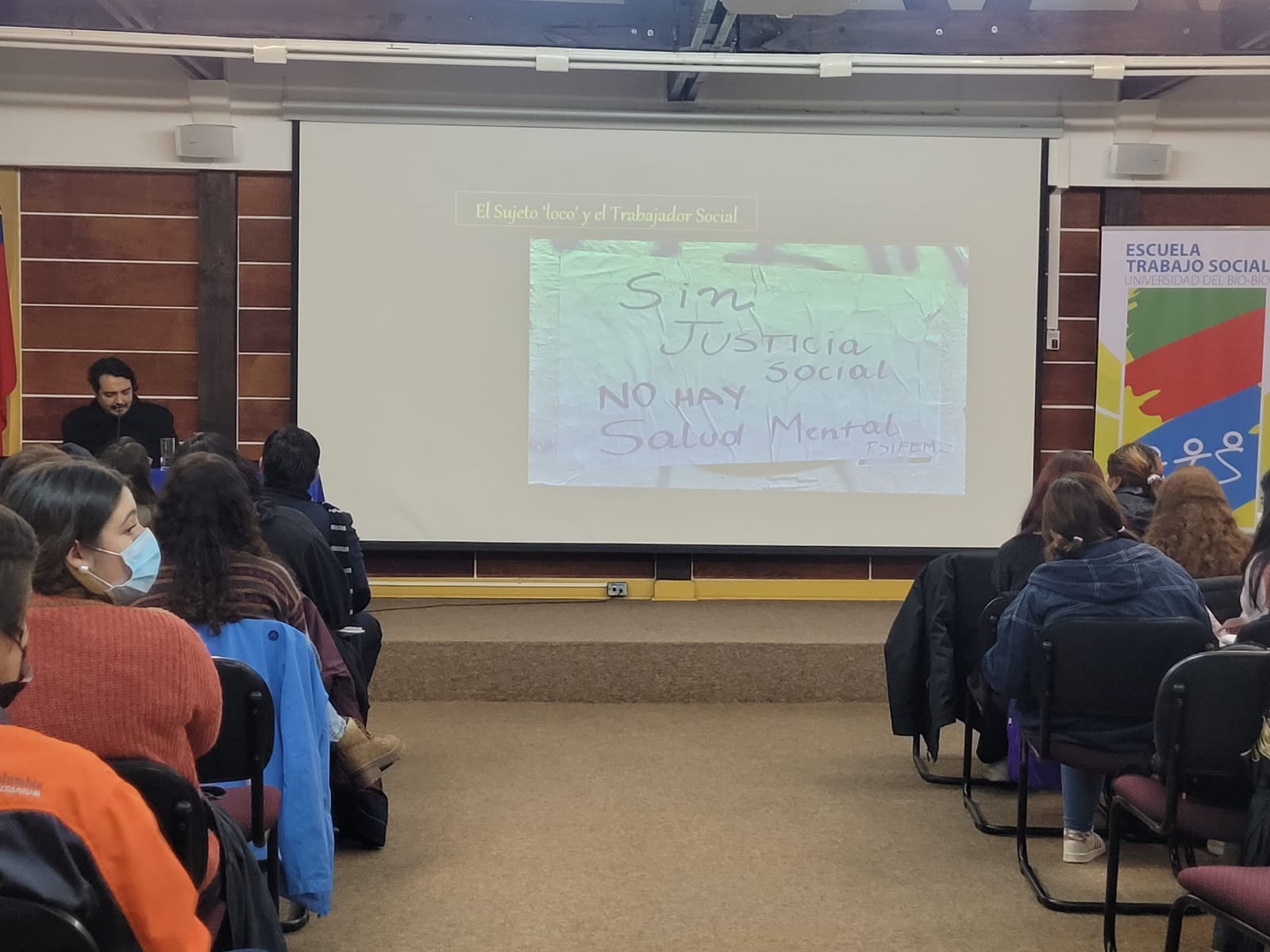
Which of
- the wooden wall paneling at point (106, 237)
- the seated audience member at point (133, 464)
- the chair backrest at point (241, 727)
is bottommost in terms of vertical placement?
the chair backrest at point (241, 727)

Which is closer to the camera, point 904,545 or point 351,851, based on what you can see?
point 351,851

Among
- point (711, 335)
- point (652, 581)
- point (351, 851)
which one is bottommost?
point (351, 851)

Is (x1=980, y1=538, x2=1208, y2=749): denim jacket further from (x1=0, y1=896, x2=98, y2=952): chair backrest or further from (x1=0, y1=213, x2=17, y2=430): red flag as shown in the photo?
(x1=0, y1=213, x2=17, y2=430): red flag

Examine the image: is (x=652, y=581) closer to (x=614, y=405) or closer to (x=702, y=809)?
(x=614, y=405)

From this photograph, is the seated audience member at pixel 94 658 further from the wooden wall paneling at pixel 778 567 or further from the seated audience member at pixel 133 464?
the wooden wall paneling at pixel 778 567

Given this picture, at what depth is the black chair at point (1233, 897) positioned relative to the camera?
180 cm

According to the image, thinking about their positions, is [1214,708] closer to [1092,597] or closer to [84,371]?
[1092,597]

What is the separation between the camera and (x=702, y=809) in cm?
352

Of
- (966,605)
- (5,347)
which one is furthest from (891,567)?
(5,347)

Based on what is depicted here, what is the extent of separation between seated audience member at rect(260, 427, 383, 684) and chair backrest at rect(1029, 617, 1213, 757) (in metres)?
1.84

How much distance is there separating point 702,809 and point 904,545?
2.42 m

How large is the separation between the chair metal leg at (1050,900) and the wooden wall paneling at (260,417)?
381cm

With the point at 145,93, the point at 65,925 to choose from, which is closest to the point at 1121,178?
the point at 145,93

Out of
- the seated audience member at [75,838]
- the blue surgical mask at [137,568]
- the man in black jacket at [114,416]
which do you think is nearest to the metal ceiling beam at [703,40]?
the man in black jacket at [114,416]
